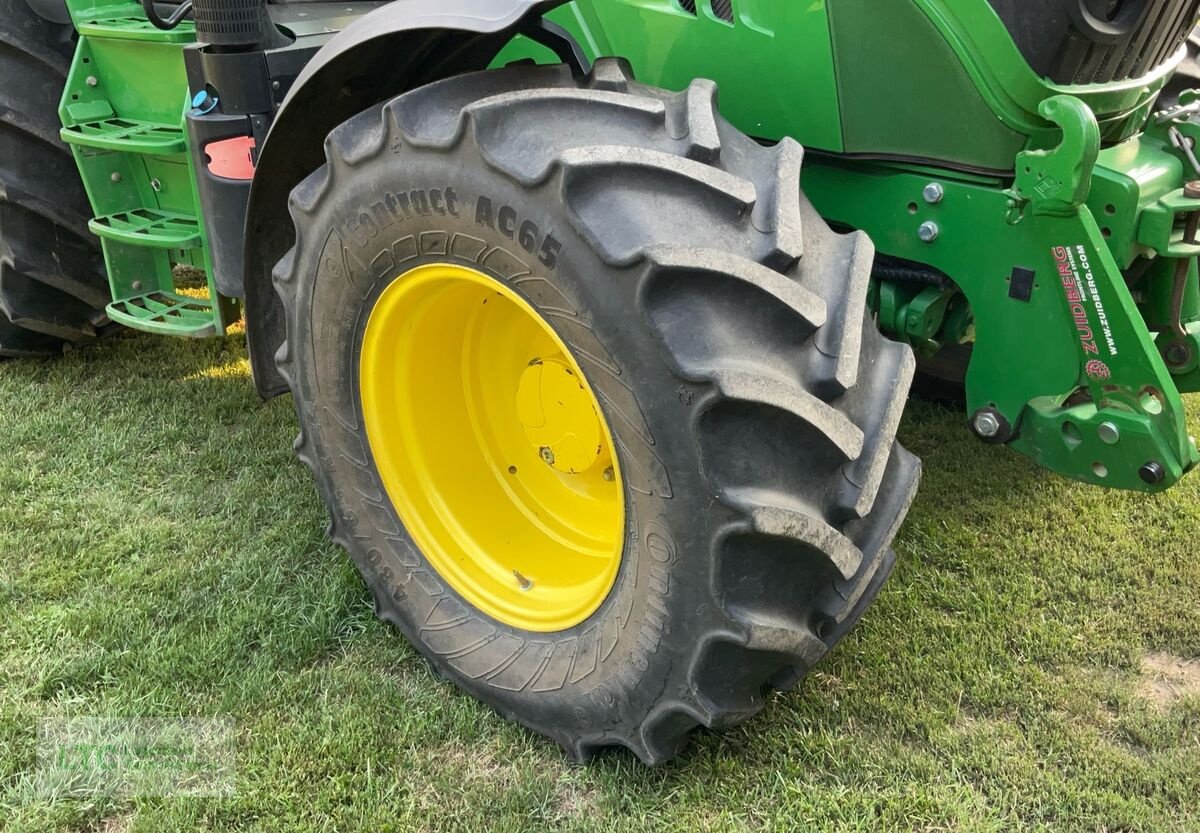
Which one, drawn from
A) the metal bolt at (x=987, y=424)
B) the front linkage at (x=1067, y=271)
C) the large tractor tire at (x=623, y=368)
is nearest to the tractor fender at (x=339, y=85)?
the large tractor tire at (x=623, y=368)

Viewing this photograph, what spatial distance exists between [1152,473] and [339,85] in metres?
1.76

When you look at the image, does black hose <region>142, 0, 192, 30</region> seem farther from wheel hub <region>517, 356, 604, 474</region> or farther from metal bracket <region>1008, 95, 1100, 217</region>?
metal bracket <region>1008, 95, 1100, 217</region>

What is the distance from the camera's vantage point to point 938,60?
1887 millimetres

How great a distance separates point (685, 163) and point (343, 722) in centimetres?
133

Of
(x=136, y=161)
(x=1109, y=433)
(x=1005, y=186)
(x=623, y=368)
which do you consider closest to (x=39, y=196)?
(x=136, y=161)

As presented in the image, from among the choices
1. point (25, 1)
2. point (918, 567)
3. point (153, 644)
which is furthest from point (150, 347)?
point (918, 567)

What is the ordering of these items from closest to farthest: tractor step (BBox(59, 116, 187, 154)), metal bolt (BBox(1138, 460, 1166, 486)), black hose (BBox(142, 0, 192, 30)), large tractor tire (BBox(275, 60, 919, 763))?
large tractor tire (BBox(275, 60, 919, 763))
metal bolt (BBox(1138, 460, 1166, 486))
black hose (BBox(142, 0, 192, 30))
tractor step (BBox(59, 116, 187, 154))

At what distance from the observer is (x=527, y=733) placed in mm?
2127

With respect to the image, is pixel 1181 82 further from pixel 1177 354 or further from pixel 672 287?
pixel 672 287

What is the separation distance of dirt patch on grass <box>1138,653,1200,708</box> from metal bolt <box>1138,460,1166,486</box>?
0.59 m

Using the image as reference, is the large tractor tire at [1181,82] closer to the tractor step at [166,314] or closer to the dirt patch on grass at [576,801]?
the dirt patch on grass at [576,801]

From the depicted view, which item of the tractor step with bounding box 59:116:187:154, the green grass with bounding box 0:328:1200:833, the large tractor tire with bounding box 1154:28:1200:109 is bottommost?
the green grass with bounding box 0:328:1200:833

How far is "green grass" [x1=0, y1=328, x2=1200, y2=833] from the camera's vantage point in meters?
1.96

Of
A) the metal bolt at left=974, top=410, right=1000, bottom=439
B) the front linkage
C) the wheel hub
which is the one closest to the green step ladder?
the wheel hub
